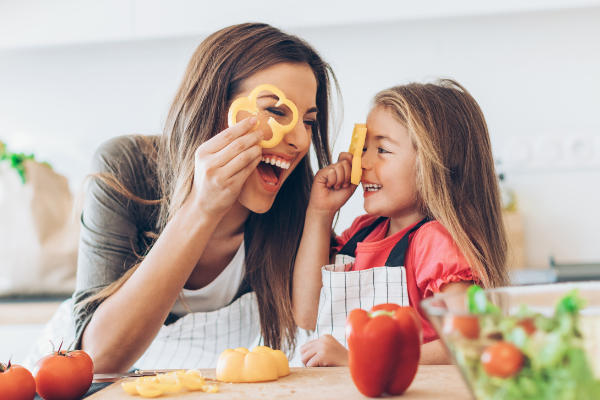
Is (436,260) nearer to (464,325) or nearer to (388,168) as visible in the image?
(388,168)

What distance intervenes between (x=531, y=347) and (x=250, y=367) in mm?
372

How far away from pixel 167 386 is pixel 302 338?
2.41 feet

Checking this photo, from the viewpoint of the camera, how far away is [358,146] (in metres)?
1.13

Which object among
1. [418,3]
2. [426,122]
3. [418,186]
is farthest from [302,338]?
[418,3]

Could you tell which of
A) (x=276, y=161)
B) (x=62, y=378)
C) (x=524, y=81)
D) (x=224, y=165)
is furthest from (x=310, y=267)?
(x=524, y=81)

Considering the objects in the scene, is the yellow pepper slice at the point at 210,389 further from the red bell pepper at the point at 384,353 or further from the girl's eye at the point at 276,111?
the girl's eye at the point at 276,111

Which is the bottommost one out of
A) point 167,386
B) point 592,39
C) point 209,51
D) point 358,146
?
point 167,386

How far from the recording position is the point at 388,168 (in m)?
1.10

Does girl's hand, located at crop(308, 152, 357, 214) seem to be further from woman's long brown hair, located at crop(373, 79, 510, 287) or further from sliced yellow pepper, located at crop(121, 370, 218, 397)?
sliced yellow pepper, located at crop(121, 370, 218, 397)

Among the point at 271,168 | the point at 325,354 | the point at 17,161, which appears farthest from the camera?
the point at 17,161

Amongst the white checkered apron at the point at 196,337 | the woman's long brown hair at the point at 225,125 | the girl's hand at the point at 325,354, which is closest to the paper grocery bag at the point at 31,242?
the white checkered apron at the point at 196,337

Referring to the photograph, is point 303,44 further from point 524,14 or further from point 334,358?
point 524,14

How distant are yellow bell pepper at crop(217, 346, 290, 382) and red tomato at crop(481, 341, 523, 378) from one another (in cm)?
32

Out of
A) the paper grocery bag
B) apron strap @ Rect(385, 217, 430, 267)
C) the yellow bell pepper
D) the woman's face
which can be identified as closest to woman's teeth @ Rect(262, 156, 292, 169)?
the woman's face
